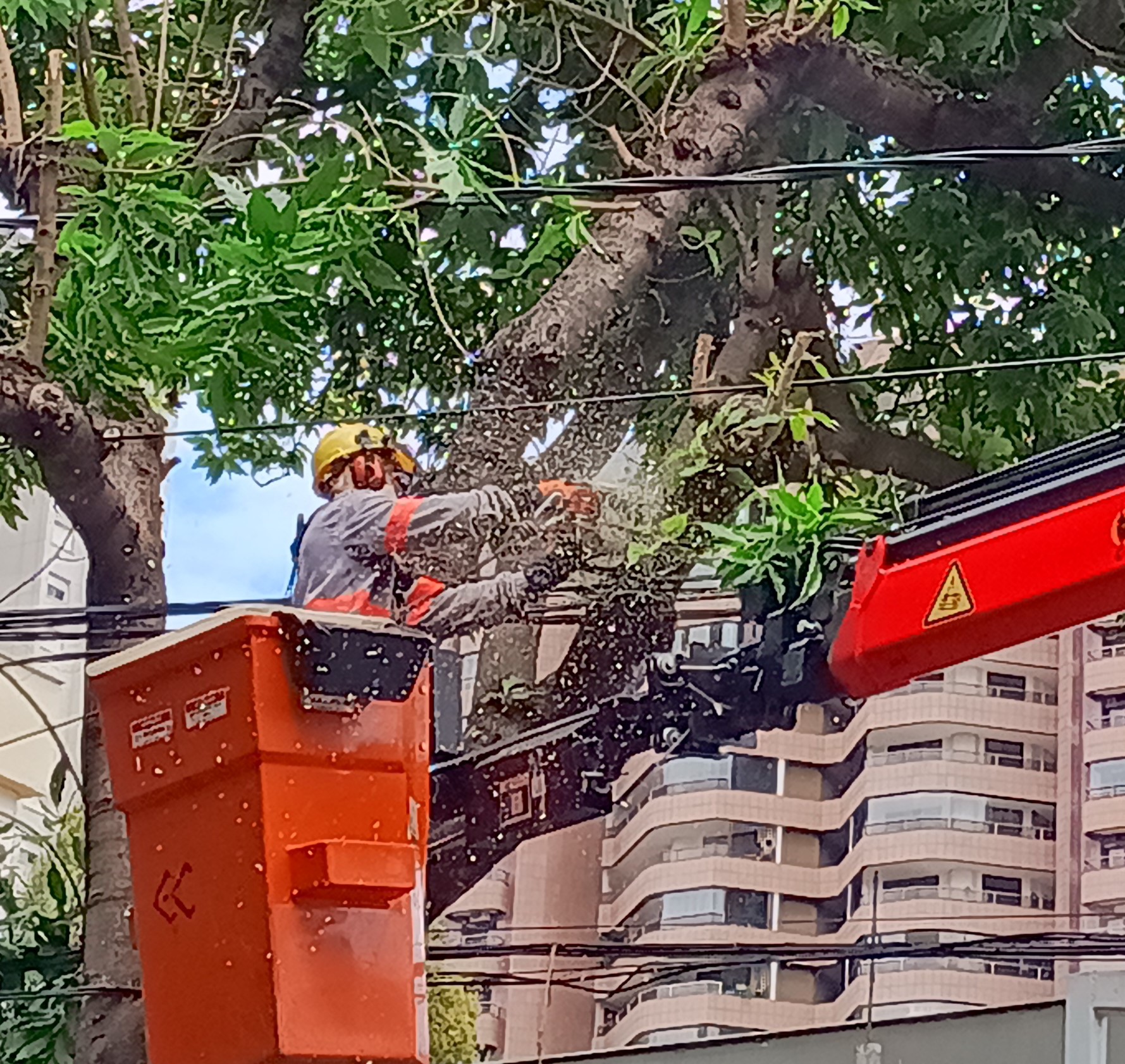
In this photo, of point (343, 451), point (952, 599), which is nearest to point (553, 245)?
point (343, 451)

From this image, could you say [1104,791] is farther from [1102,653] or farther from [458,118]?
[458,118]

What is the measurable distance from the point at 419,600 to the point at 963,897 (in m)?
1.87

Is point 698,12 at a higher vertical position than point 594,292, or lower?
higher

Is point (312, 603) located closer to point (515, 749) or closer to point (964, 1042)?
point (515, 749)

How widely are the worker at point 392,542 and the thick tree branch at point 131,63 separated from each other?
2.99 ft

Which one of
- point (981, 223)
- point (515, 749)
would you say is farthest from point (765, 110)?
point (515, 749)

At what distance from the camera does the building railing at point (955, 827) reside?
441 cm

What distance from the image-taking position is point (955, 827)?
14.6 feet

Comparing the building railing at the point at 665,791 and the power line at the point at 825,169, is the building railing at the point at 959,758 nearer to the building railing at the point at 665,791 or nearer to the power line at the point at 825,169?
the building railing at the point at 665,791

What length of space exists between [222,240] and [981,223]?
1.83 meters

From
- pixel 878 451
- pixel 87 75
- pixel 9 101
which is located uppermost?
pixel 87 75

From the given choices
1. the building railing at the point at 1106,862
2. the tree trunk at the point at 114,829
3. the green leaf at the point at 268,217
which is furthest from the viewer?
the building railing at the point at 1106,862

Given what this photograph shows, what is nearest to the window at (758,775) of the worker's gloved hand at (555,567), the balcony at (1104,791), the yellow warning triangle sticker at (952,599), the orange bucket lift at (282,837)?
the balcony at (1104,791)

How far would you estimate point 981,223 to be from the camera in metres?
4.23
